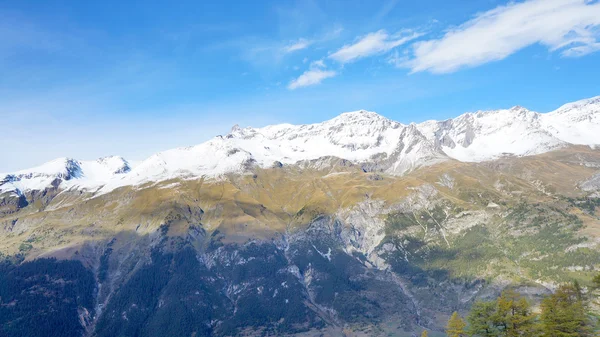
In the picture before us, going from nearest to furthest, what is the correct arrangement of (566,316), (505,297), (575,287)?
(566,316) < (505,297) < (575,287)

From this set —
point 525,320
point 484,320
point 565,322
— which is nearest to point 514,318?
point 525,320

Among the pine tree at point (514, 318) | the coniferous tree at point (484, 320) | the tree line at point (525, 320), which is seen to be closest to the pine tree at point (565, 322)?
the tree line at point (525, 320)

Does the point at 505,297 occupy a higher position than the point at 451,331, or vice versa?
the point at 505,297

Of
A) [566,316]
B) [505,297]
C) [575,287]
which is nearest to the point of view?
[566,316]

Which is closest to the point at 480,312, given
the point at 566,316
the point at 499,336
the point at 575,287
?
the point at 499,336

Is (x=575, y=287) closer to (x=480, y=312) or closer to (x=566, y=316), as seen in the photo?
(x=566, y=316)

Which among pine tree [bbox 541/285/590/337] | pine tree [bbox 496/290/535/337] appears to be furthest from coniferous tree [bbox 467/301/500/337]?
pine tree [bbox 541/285/590/337]

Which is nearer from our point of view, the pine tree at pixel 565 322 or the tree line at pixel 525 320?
the pine tree at pixel 565 322

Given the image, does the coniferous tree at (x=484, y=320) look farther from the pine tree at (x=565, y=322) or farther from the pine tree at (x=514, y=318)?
the pine tree at (x=565, y=322)

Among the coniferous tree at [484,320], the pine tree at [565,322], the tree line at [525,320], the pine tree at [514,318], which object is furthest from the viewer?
the coniferous tree at [484,320]

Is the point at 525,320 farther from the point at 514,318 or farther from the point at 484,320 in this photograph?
the point at 484,320

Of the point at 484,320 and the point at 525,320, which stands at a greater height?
the point at 525,320
